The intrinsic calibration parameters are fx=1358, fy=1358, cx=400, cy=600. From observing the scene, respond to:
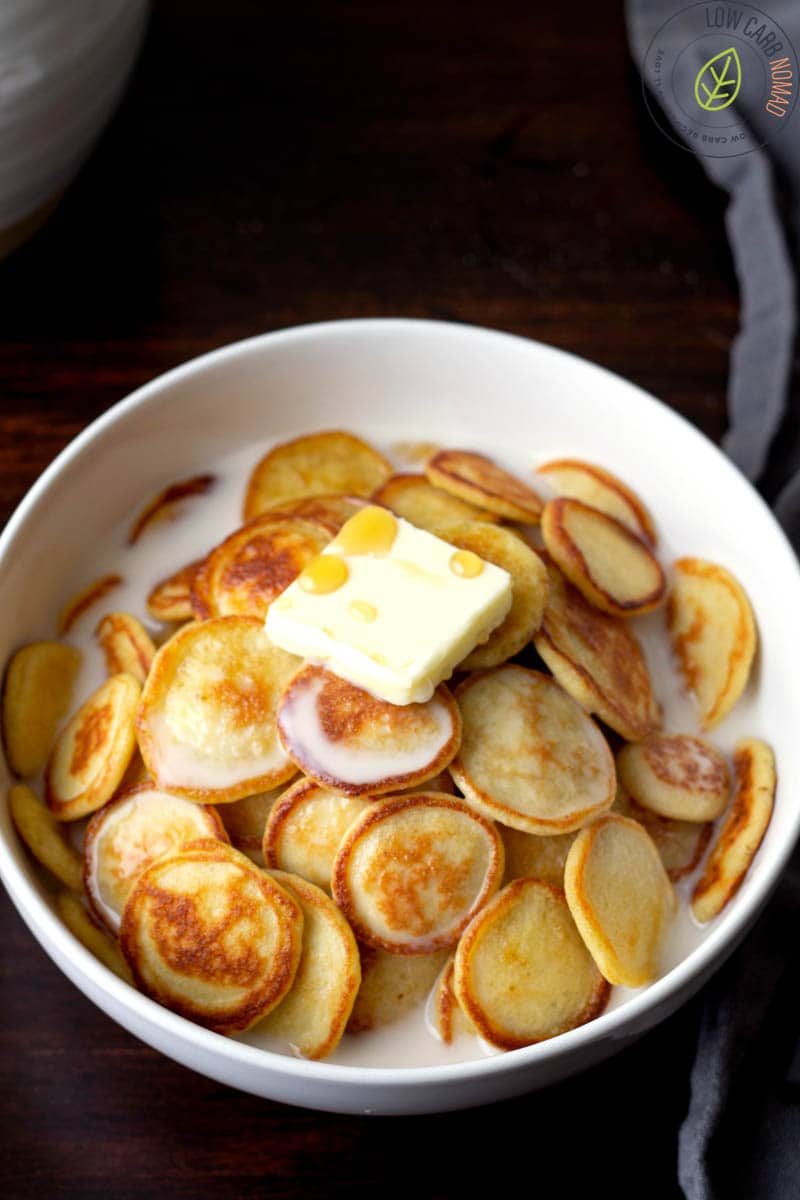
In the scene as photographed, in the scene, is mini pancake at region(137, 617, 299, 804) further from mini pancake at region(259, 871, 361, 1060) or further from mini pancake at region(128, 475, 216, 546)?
mini pancake at region(128, 475, 216, 546)

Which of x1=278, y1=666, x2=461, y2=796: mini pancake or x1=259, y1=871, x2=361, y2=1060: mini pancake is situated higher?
x1=278, y1=666, x2=461, y2=796: mini pancake

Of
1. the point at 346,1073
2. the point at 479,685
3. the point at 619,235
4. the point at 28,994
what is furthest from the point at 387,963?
the point at 619,235

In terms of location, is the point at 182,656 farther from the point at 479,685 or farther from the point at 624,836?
the point at 624,836

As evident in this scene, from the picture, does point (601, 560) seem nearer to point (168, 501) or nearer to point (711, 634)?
point (711, 634)

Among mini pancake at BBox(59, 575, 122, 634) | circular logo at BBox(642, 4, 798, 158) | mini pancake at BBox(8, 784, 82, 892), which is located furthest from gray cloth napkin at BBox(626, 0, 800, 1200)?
mini pancake at BBox(59, 575, 122, 634)

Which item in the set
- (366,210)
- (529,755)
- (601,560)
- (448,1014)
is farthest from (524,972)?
(366,210)

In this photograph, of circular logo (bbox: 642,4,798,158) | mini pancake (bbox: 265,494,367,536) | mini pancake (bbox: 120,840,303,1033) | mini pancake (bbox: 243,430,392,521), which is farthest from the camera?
circular logo (bbox: 642,4,798,158)
